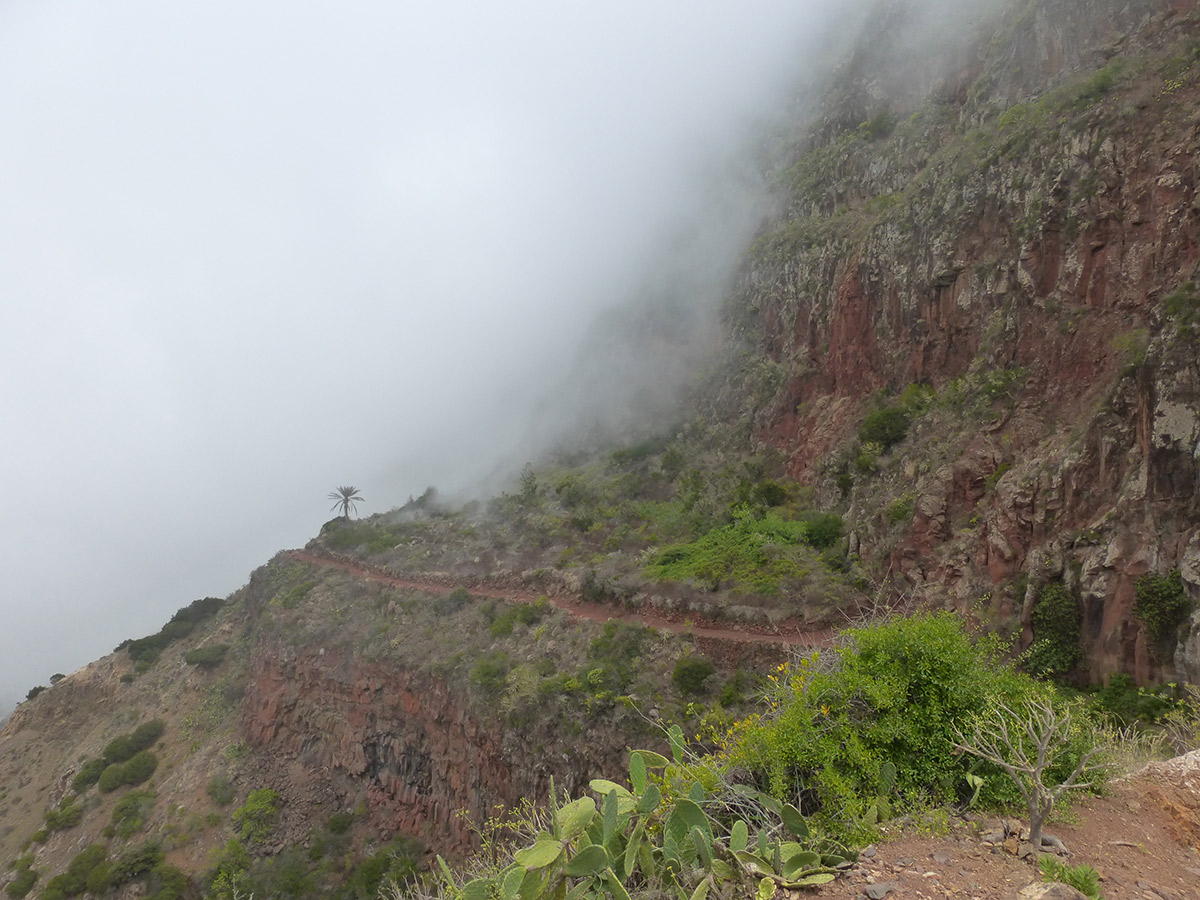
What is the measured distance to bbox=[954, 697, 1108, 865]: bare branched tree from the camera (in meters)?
4.79

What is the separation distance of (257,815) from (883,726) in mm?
30865

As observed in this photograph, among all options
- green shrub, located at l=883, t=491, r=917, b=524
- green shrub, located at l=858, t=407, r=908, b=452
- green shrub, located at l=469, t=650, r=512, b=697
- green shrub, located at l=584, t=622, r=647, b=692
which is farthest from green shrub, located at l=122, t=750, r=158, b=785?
green shrub, located at l=858, t=407, r=908, b=452

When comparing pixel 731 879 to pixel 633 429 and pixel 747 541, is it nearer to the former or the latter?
pixel 747 541

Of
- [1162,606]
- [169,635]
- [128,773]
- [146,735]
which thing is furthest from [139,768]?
[1162,606]

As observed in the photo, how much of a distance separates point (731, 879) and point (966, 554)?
626 inches

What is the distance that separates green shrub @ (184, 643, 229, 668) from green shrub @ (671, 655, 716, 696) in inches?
1390

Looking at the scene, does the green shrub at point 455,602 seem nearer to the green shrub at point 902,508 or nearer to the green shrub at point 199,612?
the green shrub at point 902,508

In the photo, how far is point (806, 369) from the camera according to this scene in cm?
3200

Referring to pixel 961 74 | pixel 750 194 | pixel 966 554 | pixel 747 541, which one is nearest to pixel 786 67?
pixel 750 194

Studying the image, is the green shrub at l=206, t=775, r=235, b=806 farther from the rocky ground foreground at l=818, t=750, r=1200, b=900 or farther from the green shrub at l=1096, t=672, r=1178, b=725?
the green shrub at l=1096, t=672, r=1178, b=725

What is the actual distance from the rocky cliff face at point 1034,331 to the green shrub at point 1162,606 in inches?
9.4

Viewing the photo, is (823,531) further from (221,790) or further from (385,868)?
(221,790)

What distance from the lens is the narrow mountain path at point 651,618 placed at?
18.9m

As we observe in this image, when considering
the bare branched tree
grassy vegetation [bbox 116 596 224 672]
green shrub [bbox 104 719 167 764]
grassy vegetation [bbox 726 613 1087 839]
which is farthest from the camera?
grassy vegetation [bbox 116 596 224 672]
